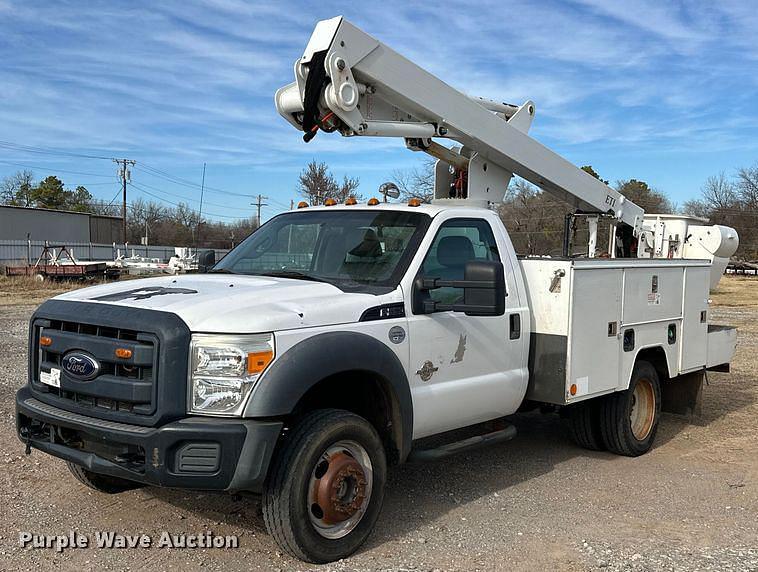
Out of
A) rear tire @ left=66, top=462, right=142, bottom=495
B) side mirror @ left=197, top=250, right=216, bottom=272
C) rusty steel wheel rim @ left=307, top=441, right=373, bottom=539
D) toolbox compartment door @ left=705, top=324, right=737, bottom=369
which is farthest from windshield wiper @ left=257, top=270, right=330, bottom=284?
toolbox compartment door @ left=705, top=324, right=737, bottom=369

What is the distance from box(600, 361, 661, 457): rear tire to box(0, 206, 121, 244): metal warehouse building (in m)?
52.9

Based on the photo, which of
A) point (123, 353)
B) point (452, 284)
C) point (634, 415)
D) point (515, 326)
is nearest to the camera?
point (123, 353)

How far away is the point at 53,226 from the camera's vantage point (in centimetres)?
5909

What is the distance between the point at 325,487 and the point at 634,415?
3745mm

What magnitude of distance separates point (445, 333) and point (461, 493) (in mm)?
1358

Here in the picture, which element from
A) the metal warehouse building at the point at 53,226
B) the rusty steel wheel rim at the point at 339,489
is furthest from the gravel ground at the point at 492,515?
the metal warehouse building at the point at 53,226

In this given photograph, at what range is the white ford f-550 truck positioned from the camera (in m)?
3.82

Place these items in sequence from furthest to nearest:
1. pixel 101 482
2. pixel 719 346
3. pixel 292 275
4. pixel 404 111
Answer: pixel 719 346 < pixel 404 111 < pixel 101 482 < pixel 292 275

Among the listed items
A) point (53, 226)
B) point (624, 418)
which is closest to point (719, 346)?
point (624, 418)

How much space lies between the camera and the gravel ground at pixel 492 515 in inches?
169

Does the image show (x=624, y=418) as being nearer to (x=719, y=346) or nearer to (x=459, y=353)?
(x=719, y=346)

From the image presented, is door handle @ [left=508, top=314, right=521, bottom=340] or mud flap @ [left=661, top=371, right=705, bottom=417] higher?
door handle @ [left=508, top=314, right=521, bottom=340]

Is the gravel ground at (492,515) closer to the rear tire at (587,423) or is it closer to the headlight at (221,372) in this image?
the rear tire at (587,423)

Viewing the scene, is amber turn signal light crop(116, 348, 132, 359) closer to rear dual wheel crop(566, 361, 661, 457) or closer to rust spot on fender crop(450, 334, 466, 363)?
rust spot on fender crop(450, 334, 466, 363)
